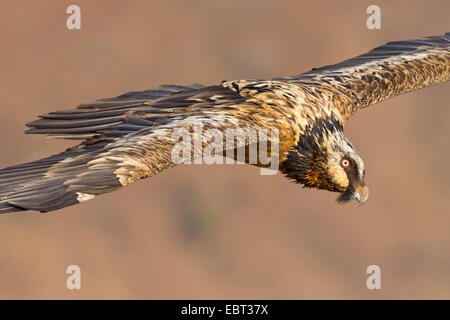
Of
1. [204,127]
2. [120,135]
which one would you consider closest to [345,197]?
[204,127]

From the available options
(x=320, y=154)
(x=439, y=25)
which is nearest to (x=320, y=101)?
(x=320, y=154)

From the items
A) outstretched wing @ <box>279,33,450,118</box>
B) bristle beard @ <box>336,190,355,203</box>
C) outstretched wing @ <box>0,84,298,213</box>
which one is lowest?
bristle beard @ <box>336,190,355,203</box>

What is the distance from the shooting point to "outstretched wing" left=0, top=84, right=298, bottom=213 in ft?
32.6

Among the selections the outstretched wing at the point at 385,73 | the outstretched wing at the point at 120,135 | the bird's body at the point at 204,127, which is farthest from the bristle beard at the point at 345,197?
the outstretched wing at the point at 385,73

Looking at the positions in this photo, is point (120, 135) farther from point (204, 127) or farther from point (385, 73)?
point (385, 73)

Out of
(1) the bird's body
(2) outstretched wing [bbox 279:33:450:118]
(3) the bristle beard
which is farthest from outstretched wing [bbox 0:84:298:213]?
(2) outstretched wing [bbox 279:33:450:118]

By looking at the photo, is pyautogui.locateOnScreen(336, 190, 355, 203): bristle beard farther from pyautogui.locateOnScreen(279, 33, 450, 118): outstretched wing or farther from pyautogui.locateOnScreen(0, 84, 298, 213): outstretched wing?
pyautogui.locateOnScreen(279, 33, 450, 118): outstretched wing

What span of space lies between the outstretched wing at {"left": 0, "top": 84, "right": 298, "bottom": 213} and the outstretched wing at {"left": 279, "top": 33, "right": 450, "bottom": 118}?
1.49 meters

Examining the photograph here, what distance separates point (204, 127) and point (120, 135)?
982 millimetres

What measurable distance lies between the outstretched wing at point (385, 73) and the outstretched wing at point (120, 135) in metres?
1.49

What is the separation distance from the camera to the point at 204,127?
36.9 feet

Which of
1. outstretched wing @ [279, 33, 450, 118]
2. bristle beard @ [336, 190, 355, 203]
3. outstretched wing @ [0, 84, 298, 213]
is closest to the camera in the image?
outstretched wing @ [0, 84, 298, 213]

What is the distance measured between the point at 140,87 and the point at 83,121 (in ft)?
68.7

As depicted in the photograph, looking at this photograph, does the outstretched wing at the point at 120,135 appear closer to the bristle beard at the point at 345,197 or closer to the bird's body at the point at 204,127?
the bird's body at the point at 204,127
